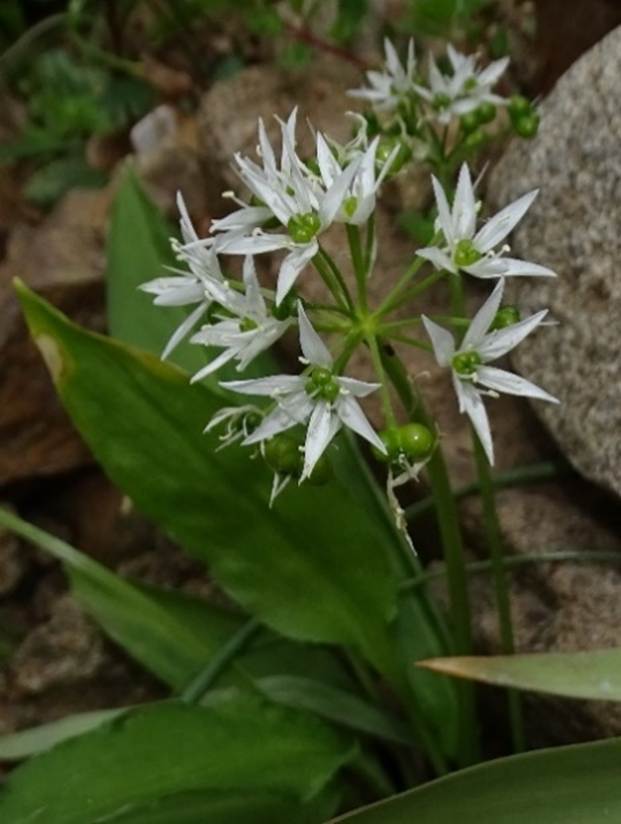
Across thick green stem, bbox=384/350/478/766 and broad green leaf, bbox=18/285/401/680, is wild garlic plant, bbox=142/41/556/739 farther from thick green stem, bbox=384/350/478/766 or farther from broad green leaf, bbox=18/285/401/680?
broad green leaf, bbox=18/285/401/680

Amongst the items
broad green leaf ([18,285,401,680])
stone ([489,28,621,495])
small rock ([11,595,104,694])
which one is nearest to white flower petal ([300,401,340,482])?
broad green leaf ([18,285,401,680])

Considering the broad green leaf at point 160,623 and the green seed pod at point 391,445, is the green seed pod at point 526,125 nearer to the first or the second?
the green seed pod at point 391,445

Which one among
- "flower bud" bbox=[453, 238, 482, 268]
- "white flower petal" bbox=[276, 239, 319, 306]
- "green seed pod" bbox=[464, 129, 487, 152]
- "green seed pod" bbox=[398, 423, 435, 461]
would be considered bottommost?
"green seed pod" bbox=[398, 423, 435, 461]

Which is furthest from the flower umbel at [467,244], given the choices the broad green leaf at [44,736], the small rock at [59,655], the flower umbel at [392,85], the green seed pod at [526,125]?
the small rock at [59,655]

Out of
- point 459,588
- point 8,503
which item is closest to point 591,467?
point 459,588

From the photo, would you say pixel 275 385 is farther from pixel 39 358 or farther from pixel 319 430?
pixel 39 358

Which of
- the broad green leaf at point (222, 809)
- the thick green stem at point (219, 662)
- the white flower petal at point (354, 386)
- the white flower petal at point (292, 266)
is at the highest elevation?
the white flower petal at point (292, 266)

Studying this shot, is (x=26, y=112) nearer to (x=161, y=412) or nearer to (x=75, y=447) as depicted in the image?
(x=75, y=447)
